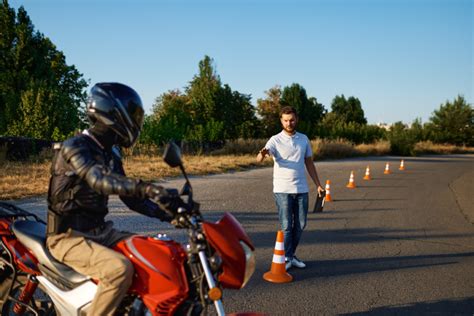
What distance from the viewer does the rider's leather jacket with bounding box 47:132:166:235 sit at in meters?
2.50

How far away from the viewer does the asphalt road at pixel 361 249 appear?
4.57 metres

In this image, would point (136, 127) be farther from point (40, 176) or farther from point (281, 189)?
point (40, 176)

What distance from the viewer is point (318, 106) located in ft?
193

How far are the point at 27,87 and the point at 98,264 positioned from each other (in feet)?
100

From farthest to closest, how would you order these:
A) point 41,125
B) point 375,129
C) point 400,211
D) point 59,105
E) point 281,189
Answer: point 375,129 < point 59,105 < point 41,125 < point 400,211 < point 281,189

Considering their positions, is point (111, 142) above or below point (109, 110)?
below

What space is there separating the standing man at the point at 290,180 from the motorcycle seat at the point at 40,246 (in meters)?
3.07

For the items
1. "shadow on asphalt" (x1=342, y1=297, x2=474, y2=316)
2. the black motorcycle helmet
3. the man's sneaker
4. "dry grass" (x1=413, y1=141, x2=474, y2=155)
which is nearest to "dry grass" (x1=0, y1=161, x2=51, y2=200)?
the man's sneaker

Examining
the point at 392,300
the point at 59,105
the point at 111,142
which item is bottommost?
the point at 392,300

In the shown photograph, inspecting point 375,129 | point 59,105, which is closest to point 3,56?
point 59,105

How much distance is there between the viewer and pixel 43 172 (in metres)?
13.6

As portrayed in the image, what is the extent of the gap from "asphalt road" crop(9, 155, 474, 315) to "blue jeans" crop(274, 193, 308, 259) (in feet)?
1.19

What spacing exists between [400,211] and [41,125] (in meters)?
22.0

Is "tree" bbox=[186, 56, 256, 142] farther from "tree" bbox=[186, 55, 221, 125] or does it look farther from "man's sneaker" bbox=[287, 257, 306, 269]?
"man's sneaker" bbox=[287, 257, 306, 269]
